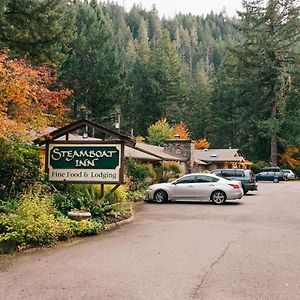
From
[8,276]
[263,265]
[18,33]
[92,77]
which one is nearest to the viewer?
[8,276]

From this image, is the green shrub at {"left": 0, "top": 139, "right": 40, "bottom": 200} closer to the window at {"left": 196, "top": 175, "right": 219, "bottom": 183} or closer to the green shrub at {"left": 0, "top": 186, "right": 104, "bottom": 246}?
→ the green shrub at {"left": 0, "top": 186, "right": 104, "bottom": 246}

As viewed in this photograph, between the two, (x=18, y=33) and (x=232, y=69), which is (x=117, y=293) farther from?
(x=232, y=69)

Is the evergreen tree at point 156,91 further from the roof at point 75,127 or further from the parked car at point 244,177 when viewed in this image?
the roof at point 75,127

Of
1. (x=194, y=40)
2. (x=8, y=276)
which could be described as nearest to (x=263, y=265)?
(x=8, y=276)

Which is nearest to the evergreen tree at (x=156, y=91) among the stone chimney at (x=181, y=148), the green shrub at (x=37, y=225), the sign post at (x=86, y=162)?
the stone chimney at (x=181, y=148)

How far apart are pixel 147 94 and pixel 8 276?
207 feet

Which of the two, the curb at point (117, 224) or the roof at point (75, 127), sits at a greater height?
the roof at point (75, 127)

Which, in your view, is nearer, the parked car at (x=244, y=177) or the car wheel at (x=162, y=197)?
the car wheel at (x=162, y=197)

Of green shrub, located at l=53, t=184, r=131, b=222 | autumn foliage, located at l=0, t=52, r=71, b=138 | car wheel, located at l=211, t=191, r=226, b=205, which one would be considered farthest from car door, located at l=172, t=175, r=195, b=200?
autumn foliage, located at l=0, t=52, r=71, b=138

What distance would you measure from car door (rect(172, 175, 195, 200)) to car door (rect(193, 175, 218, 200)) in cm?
20

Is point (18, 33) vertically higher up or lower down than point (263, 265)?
higher up

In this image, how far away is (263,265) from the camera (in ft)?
24.0

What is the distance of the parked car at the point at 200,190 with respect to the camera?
19000 mm

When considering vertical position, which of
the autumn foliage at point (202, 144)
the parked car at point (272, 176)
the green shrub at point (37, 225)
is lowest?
the green shrub at point (37, 225)
